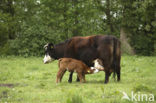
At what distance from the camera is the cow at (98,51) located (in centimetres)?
1191

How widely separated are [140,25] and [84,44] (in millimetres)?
25205

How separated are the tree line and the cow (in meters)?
21.5

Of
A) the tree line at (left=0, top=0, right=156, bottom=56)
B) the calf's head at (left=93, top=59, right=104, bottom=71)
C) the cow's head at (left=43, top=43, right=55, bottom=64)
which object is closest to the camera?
the calf's head at (left=93, top=59, right=104, bottom=71)

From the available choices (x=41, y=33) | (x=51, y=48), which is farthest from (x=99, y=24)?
(x=51, y=48)

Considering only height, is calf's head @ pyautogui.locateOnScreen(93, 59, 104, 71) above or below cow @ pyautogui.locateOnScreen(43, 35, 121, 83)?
below

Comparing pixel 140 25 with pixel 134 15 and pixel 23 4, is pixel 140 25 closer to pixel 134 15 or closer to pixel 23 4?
pixel 134 15

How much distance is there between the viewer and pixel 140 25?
120 feet

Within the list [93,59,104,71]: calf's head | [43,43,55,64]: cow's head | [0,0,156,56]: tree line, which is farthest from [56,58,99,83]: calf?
[0,0,156,56]: tree line

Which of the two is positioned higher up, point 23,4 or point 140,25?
point 23,4

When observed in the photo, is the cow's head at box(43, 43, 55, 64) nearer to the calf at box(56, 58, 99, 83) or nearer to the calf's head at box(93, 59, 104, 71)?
the calf at box(56, 58, 99, 83)

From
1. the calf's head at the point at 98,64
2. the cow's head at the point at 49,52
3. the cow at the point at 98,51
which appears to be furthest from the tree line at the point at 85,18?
the calf's head at the point at 98,64

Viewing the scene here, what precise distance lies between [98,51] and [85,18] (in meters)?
25.7

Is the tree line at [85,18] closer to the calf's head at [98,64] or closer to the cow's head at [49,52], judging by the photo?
the cow's head at [49,52]

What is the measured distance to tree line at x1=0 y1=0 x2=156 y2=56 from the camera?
35344 mm
